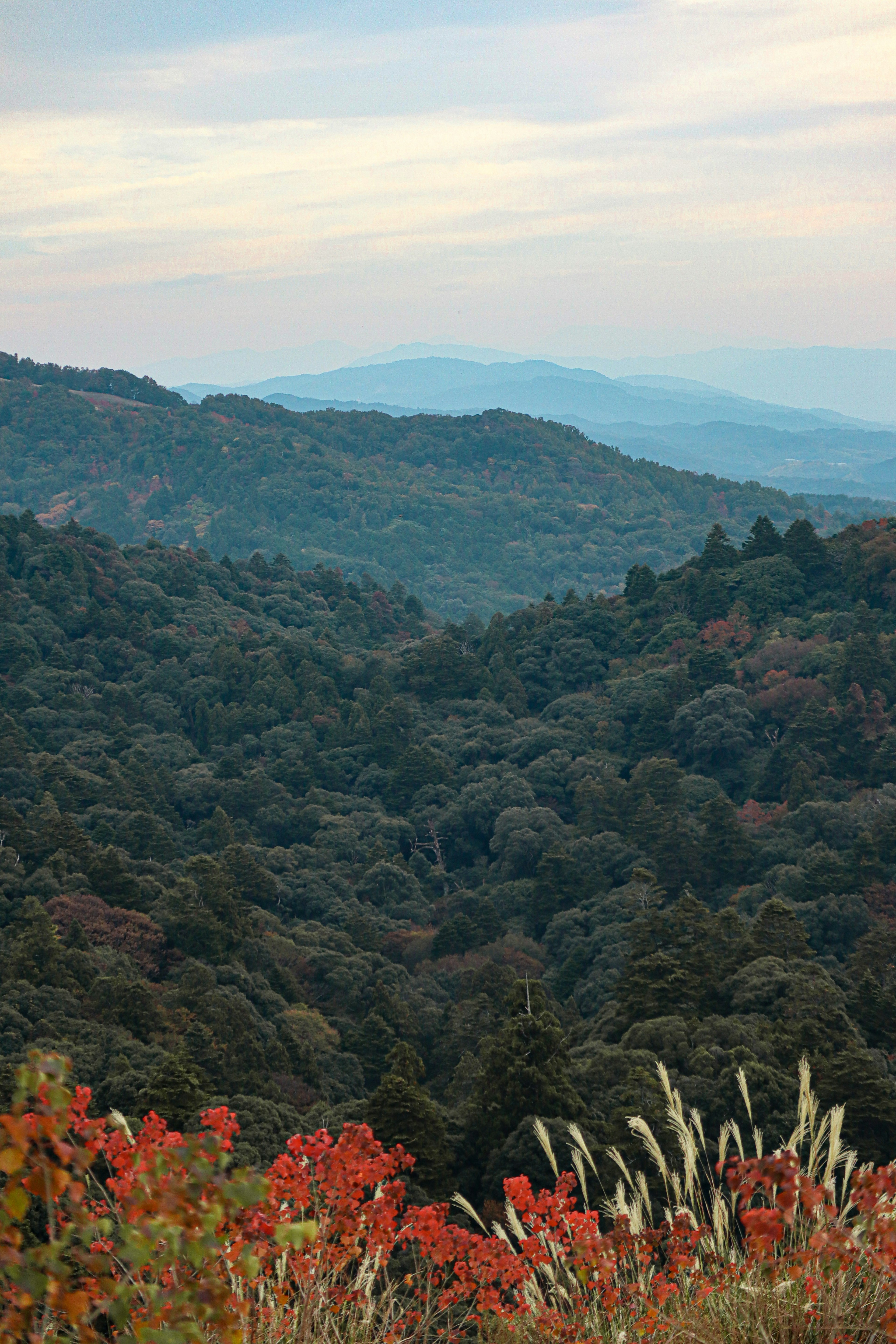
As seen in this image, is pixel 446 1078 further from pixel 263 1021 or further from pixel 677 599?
pixel 677 599

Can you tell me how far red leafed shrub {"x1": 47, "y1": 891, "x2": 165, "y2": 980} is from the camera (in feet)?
95.1

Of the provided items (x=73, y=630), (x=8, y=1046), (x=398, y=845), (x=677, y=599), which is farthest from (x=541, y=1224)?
(x=73, y=630)

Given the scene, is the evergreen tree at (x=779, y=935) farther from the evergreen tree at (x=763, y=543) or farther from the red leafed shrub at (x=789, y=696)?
the evergreen tree at (x=763, y=543)

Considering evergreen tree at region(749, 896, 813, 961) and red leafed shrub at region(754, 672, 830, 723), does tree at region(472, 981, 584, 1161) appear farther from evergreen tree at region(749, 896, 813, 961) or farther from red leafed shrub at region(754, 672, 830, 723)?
red leafed shrub at region(754, 672, 830, 723)

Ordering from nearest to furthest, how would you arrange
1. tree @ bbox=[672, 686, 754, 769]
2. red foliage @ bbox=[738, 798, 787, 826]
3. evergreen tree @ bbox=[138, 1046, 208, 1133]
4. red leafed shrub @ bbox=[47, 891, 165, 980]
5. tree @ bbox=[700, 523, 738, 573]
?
evergreen tree @ bbox=[138, 1046, 208, 1133]
red leafed shrub @ bbox=[47, 891, 165, 980]
red foliage @ bbox=[738, 798, 787, 826]
tree @ bbox=[672, 686, 754, 769]
tree @ bbox=[700, 523, 738, 573]

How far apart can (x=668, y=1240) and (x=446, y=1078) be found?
2168cm

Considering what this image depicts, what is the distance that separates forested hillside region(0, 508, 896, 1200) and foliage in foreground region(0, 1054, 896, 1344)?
2.67m

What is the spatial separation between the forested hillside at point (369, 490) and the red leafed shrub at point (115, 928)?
94.5m

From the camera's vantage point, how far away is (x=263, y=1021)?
2758 centimetres

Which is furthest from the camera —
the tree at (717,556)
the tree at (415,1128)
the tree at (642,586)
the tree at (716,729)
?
the tree at (642,586)

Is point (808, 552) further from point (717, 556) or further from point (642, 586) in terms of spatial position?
point (642, 586)

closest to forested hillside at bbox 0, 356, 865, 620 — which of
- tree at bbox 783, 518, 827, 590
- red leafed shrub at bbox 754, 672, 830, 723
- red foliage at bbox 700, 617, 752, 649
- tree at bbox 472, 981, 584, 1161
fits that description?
tree at bbox 783, 518, 827, 590

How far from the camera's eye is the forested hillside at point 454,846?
64.0 feet

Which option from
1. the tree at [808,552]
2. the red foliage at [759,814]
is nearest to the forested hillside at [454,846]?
the tree at [808,552]
